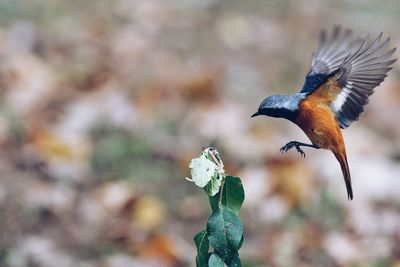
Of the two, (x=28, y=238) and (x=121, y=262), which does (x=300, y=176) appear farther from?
(x=28, y=238)

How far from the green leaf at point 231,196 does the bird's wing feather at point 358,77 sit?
0.37 m

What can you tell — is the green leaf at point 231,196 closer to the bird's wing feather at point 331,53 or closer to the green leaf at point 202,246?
the green leaf at point 202,246

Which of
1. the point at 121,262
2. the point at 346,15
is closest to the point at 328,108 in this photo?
the point at 121,262

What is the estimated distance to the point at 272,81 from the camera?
5.57 metres

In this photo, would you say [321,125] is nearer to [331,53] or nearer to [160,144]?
[331,53]

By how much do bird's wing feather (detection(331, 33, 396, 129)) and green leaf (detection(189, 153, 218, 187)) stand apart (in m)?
0.31

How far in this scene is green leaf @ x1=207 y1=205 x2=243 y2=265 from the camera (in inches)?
74.5

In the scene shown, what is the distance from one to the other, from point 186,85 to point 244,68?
81cm

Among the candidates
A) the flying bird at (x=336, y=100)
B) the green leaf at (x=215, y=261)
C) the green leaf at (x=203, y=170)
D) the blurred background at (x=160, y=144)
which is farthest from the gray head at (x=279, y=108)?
the blurred background at (x=160, y=144)

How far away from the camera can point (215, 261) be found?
1.93 metres

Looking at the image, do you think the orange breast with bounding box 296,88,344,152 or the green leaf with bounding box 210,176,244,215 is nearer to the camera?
the orange breast with bounding box 296,88,344,152

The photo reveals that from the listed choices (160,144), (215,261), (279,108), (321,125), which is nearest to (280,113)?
(279,108)

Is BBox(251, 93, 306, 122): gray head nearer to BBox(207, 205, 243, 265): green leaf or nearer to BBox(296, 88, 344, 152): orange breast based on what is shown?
BBox(296, 88, 344, 152): orange breast

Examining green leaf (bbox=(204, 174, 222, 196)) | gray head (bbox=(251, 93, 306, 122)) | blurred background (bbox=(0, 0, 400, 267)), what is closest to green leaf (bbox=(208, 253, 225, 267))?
green leaf (bbox=(204, 174, 222, 196))
